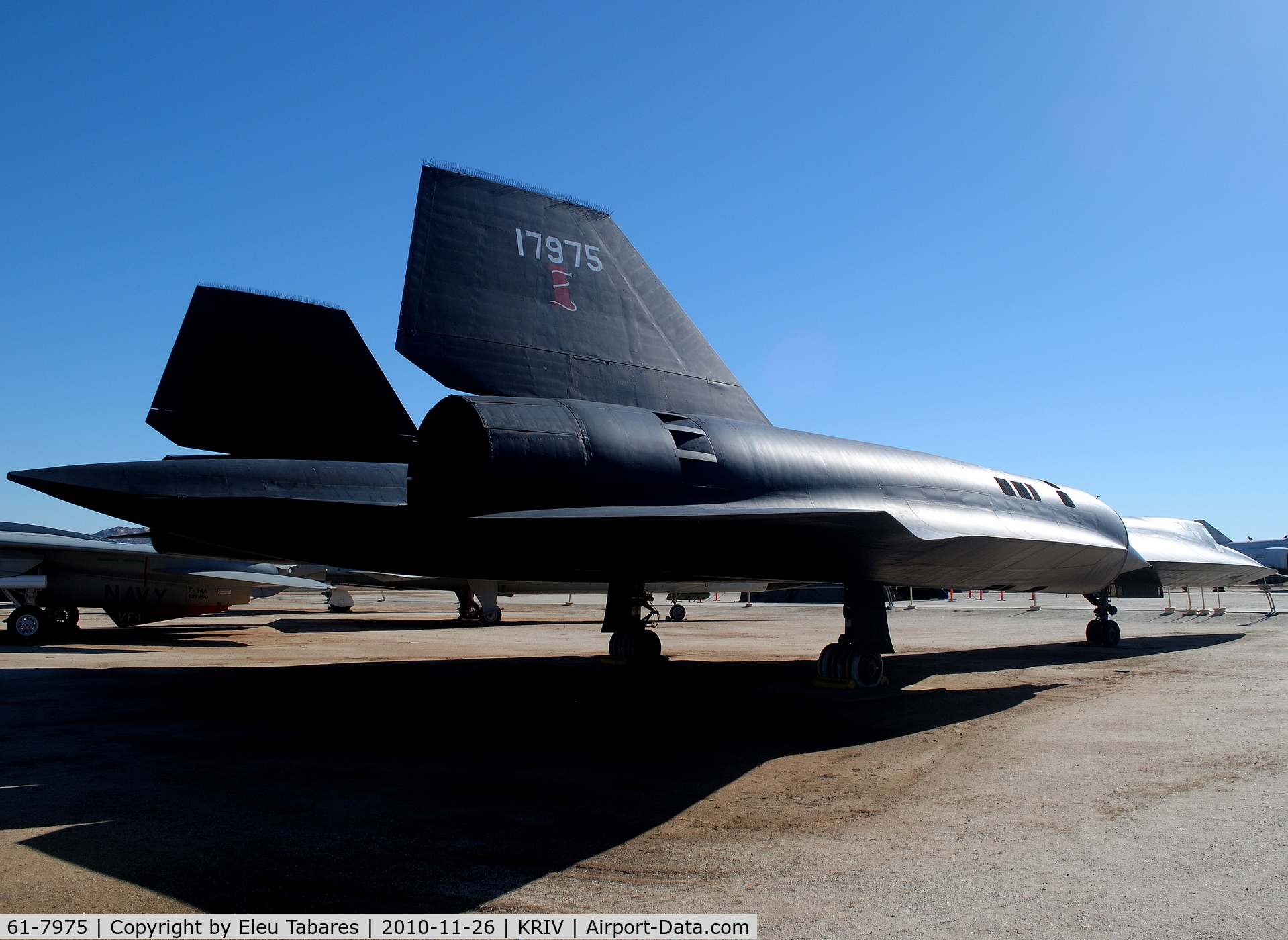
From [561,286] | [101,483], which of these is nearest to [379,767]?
[101,483]

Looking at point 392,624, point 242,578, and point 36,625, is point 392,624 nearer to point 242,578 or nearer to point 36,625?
point 242,578

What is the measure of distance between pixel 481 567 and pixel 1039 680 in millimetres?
7628

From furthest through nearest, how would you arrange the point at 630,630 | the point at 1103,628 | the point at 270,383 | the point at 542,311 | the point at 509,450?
1. the point at 1103,628
2. the point at 630,630
3. the point at 542,311
4. the point at 270,383
5. the point at 509,450

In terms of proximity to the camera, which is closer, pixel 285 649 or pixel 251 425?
pixel 251 425

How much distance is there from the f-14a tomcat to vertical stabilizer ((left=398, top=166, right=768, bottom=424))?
22 mm

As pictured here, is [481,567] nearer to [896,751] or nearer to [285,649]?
[896,751]

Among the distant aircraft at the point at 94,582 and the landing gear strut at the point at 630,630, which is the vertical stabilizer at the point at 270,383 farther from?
the distant aircraft at the point at 94,582

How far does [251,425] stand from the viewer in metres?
7.88

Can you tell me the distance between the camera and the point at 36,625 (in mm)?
16844

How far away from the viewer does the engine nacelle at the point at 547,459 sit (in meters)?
6.27

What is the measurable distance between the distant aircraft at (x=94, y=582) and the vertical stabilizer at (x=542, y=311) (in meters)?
10.6

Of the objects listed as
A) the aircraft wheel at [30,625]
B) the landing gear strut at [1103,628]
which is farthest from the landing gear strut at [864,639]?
the aircraft wheel at [30,625]

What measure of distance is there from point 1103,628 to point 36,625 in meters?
22.1

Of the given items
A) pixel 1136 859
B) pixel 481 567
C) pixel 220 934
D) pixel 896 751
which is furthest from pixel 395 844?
pixel 481 567
